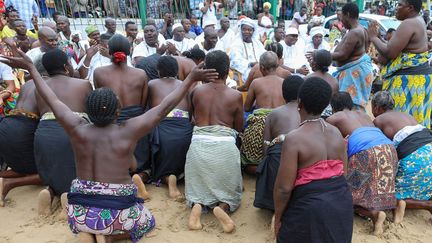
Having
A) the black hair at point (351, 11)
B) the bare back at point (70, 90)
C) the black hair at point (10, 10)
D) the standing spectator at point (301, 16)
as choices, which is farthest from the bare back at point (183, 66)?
the standing spectator at point (301, 16)

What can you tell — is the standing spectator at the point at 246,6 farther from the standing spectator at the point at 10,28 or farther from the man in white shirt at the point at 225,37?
the standing spectator at the point at 10,28

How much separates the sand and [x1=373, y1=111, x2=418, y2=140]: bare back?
804 millimetres

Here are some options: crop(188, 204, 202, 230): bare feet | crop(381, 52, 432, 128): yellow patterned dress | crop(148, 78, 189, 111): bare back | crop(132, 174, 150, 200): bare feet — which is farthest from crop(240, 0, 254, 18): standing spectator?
crop(188, 204, 202, 230): bare feet

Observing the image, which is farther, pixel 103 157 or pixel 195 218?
pixel 195 218

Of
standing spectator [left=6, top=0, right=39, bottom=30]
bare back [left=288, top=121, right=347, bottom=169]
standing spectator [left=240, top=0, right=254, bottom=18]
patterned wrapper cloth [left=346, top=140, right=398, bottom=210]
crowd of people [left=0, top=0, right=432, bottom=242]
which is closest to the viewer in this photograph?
bare back [left=288, top=121, right=347, bottom=169]

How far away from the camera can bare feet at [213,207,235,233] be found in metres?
3.28

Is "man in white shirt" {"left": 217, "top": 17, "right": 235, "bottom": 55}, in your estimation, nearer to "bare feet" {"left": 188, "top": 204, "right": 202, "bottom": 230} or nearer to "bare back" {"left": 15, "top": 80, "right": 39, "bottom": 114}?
"bare back" {"left": 15, "top": 80, "right": 39, "bottom": 114}

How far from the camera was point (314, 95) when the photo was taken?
2.31 metres

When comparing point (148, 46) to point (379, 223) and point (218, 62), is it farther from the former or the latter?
point (379, 223)

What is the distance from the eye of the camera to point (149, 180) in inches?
168

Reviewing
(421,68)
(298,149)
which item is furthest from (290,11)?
(298,149)

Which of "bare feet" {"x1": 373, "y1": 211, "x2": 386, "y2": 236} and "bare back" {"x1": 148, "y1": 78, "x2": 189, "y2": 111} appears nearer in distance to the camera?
"bare feet" {"x1": 373, "y1": 211, "x2": 386, "y2": 236}

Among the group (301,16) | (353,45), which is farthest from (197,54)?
(301,16)

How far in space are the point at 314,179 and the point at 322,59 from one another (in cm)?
242
